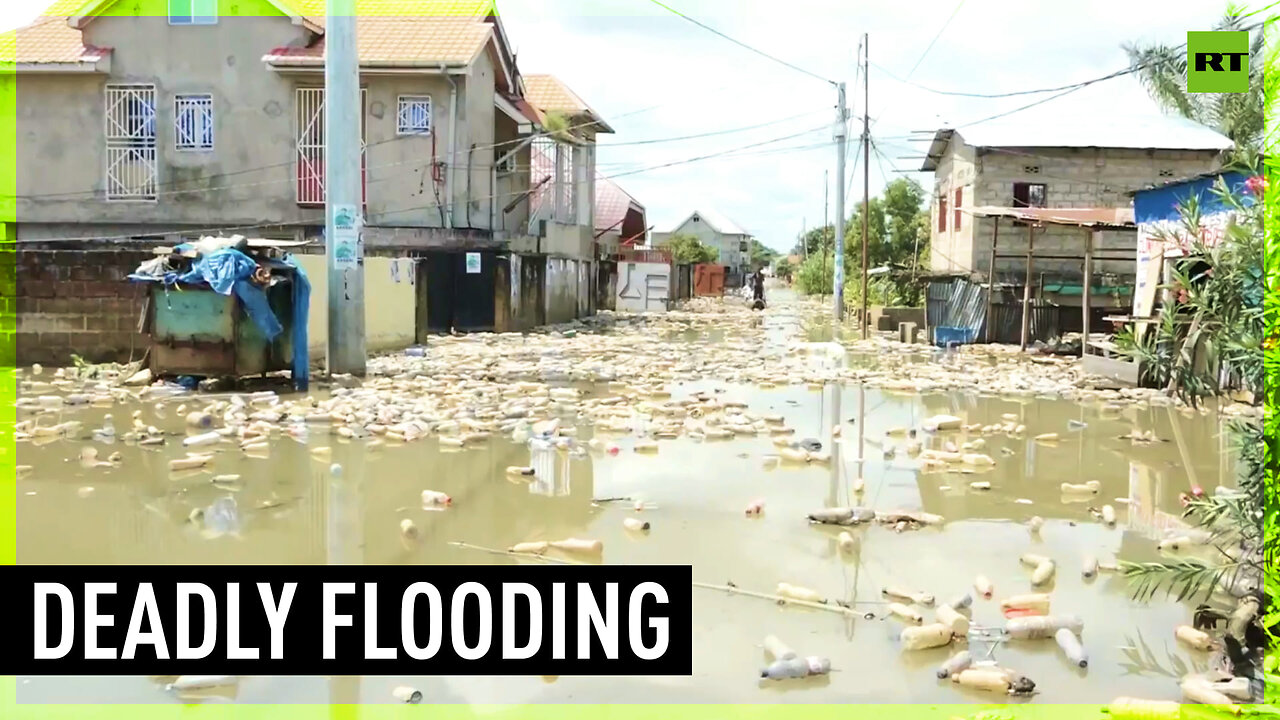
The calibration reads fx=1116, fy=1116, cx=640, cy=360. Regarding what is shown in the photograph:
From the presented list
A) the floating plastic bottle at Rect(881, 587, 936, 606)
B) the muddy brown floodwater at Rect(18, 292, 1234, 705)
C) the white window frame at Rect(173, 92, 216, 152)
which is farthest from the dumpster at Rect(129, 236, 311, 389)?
the white window frame at Rect(173, 92, 216, 152)

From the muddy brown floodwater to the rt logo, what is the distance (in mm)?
2414

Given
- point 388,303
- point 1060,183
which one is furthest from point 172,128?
point 1060,183

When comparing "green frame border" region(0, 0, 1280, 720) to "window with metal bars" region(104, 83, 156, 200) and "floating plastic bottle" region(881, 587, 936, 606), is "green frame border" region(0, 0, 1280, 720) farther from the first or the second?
"window with metal bars" region(104, 83, 156, 200)

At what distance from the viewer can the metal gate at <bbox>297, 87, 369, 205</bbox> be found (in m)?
25.0

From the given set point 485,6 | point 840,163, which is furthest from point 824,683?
point 840,163

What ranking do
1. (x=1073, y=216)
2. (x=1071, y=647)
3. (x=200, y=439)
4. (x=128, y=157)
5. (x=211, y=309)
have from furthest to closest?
(x=128, y=157), (x=1073, y=216), (x=211, y=309), (x=200, y=439), (x=1071, y=647)

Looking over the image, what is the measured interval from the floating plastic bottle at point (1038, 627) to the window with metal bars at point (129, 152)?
24.5 meters

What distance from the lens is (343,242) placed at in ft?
47.9

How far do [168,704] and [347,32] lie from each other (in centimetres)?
1147

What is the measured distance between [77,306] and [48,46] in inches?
512

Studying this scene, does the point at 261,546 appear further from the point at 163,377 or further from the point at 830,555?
the point at 163,377

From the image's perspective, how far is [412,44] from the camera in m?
25.2

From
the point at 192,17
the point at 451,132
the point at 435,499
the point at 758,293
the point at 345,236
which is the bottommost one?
the point at 435,499

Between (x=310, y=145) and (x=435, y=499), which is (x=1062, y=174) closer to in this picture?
(x=310, y=145)
